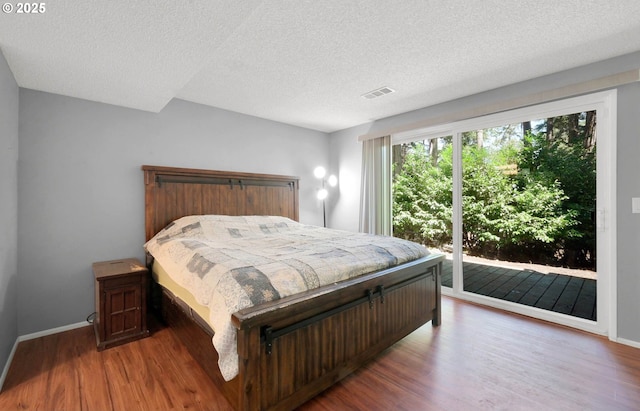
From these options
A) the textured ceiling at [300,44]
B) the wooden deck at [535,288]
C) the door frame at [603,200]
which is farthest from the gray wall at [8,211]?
the door frame at [603,200]

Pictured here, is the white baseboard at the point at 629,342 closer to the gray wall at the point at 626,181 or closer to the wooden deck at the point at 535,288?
the gray wall at the point at 626,181

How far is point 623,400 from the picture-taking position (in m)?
1.65

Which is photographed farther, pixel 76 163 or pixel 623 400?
pixel 76 163

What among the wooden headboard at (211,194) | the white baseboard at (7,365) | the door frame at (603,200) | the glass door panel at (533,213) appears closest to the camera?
the white baseboard at (7,365)

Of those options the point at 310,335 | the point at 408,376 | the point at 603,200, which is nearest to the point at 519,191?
the point at 603,200

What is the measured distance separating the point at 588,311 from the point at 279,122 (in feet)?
13.5

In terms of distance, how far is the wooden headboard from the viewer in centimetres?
302

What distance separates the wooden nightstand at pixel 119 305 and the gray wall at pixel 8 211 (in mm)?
509

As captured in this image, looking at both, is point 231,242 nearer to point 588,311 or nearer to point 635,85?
point 588,311

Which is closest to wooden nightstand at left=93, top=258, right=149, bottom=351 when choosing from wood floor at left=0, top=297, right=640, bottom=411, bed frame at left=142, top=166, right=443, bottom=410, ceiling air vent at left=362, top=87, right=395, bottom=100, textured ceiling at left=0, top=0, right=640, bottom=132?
wood floor at left=0, top=297, right=640, bottom=411

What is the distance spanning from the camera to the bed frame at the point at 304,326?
1382mm

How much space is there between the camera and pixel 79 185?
8.71ft

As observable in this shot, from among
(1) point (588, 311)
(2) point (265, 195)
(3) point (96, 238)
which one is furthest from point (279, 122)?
(1) point (588, 311)

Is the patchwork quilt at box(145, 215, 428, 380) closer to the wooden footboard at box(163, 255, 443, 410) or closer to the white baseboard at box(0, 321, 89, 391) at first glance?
the wooden footboard at box(163, 255, 443, 410)
